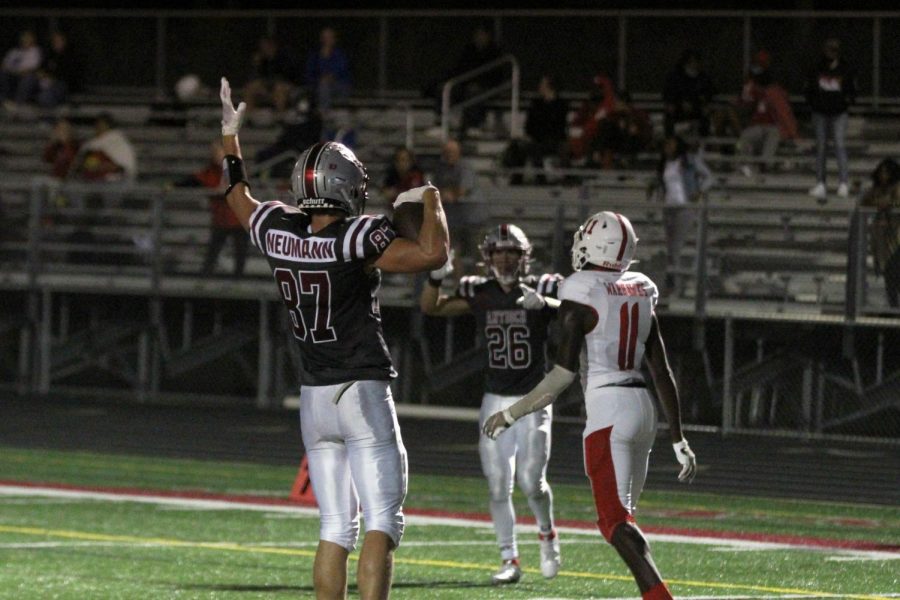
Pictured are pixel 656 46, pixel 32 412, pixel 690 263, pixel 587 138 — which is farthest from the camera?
pixel 656 46

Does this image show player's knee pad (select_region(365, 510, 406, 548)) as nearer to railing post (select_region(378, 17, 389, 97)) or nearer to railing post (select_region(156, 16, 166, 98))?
railing post (select_region(378, 17, 389, 97))

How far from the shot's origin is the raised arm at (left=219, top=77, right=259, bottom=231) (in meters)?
7.13

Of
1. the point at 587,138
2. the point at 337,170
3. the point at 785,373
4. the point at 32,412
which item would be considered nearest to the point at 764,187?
the point at 587,138

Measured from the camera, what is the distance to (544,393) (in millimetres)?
7371

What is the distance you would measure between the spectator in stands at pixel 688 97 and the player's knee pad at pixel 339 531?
14.5 metres

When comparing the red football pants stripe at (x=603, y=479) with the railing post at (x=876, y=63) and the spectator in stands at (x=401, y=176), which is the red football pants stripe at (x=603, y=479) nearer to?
the spectator in stands at (x=401, y=176)

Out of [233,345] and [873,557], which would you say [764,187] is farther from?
[873,557]

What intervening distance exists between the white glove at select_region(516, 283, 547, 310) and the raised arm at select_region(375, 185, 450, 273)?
10.5 feet

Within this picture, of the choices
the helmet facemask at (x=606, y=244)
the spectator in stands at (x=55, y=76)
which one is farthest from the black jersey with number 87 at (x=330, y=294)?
the spectator in stands at (x=55, y=76)

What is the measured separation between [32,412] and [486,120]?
693 centimetres

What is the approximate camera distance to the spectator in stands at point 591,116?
2128 centimetres

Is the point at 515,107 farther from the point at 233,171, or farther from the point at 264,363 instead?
the point at 233,171

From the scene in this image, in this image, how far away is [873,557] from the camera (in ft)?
33.8

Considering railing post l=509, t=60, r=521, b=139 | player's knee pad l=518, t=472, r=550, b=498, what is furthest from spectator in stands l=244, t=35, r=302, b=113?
player's knee pad l=518, t=472, r=550, b=498
